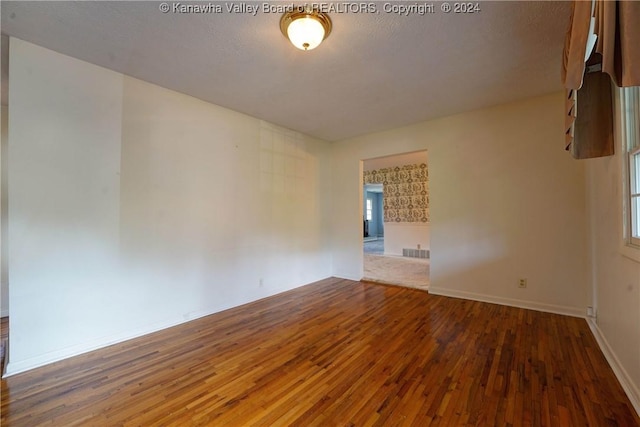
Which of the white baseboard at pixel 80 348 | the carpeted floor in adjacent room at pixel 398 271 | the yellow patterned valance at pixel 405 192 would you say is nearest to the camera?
the white baseboard at pixel 80 348

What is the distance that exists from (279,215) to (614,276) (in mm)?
3676

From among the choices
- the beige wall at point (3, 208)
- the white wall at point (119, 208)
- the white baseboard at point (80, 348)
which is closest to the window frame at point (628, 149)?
the white wall at point (119, 208)

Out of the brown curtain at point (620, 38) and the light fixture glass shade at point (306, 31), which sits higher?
the light fixture glass shade at point (306, 31)

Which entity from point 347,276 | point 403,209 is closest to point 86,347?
point 347,276

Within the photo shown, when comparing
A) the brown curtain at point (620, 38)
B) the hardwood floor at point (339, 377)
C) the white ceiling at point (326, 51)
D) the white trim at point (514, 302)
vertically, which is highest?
the white ceiling at point (326, 51)

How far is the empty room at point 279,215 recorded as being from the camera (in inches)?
67.9

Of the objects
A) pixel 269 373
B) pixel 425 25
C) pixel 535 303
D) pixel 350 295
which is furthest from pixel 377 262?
pixel 425 25

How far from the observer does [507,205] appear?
133 inches

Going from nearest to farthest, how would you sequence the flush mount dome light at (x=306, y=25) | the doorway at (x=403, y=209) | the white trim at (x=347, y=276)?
the flush mount dome light at (x=306, y=25)
the white trim at (x=347, y=276)
the doorway at (x=403, y=209)

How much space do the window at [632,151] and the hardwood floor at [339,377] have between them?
3.54 ft

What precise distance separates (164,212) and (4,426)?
1.85 m

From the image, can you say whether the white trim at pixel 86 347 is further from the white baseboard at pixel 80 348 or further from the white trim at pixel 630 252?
the white trim at pixel 630 252

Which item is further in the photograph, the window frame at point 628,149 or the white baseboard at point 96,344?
the white baseboard at point 96,344

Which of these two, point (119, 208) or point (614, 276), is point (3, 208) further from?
point (614, 276)
